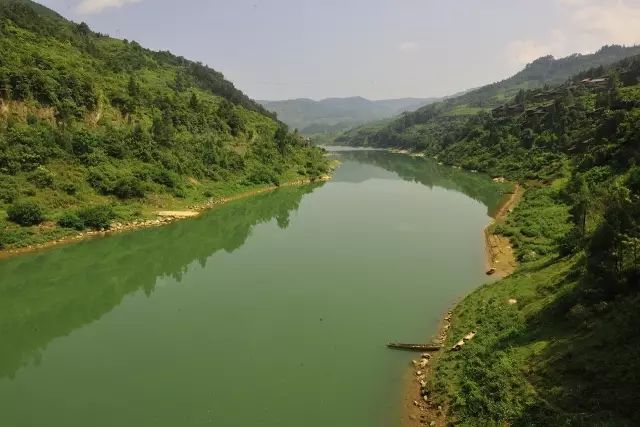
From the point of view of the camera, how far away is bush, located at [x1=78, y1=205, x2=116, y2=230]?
41.5 meters

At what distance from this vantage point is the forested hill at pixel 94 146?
4181cm

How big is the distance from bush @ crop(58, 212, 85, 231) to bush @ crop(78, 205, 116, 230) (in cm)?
43

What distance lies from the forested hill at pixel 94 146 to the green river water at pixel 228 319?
5.26m

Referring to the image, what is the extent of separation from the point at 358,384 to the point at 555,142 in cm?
7233

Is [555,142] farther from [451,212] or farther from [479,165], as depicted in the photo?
[451,212]

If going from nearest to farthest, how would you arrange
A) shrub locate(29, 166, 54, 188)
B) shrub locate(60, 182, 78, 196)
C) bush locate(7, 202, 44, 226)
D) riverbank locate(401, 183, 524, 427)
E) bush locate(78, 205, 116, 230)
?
riverbank locate(401, 183, 524, 427)
bush locate(7, 202, 44, 226)
bush locate(78, 205, 116, 230)
shrub locate(29, 166, 54, 188)
shrub locate(60, 182, 78, 196)

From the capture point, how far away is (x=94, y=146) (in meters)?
51.5

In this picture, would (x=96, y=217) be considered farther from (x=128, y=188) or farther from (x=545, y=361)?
(x=545, y=361)

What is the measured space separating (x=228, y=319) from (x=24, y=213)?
24602mm

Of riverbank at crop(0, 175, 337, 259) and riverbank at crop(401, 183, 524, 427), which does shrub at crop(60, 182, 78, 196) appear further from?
riverbank at crop(401, 183, 524, 427)

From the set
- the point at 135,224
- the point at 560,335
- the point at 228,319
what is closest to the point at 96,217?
the point at 135,224

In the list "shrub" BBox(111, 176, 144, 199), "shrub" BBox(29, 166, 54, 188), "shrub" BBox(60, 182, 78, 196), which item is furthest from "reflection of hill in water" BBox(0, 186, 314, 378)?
"shrub" BBox(29, 166, 54, 188)

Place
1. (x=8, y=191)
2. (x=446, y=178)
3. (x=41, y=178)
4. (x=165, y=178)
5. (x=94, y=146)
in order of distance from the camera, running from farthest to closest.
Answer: (x=446, y=178) < (x=165, y=178) < (x=94, y=146) < (x=41, y=178) < (x=8, y=191)

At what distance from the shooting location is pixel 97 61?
75.7m
